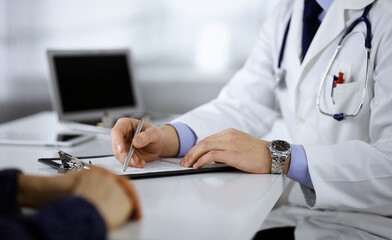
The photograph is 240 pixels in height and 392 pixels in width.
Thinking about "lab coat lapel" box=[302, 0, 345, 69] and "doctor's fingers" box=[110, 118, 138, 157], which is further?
"lab coat lapel" box=[302, 0, 345, 69]

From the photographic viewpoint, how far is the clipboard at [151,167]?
0.90m

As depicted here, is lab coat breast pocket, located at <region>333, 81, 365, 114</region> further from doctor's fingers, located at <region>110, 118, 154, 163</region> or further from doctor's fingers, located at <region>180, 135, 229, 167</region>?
doctor's fingers, located at <region>110, 118, 154, 163</region>

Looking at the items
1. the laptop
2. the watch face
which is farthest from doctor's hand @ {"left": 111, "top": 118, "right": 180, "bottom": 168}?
the laptop

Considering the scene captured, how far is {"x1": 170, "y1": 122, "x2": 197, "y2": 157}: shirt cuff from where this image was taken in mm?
1156

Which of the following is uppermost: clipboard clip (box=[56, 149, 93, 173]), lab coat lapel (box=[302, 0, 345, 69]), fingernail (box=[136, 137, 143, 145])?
lab coat lapel (box=[302, 0, 345, 69])

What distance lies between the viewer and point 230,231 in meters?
0.63

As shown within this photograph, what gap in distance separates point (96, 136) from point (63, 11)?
Result: 1.55 metres

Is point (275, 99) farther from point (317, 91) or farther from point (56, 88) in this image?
point (56, 88)

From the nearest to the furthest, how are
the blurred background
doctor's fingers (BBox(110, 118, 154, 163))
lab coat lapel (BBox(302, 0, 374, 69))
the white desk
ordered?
the white desk, doctor's fingers (BBox(110, 118, 154, 163)), lab coat lapel (BBox(302, 0, 374, 69)), the blurred background

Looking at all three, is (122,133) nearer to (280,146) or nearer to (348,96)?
(280,146)

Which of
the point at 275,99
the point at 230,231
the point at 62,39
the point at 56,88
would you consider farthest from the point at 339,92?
the point at 62,39

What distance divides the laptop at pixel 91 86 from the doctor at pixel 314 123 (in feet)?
1.78

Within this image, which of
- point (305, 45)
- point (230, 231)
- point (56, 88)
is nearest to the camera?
point (230, 231)

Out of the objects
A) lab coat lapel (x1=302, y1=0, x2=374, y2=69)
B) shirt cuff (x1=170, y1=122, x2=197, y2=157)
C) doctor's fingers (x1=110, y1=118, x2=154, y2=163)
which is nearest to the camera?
doctor's fingers (x1=110, y1=118, x2=154, y2=163)
